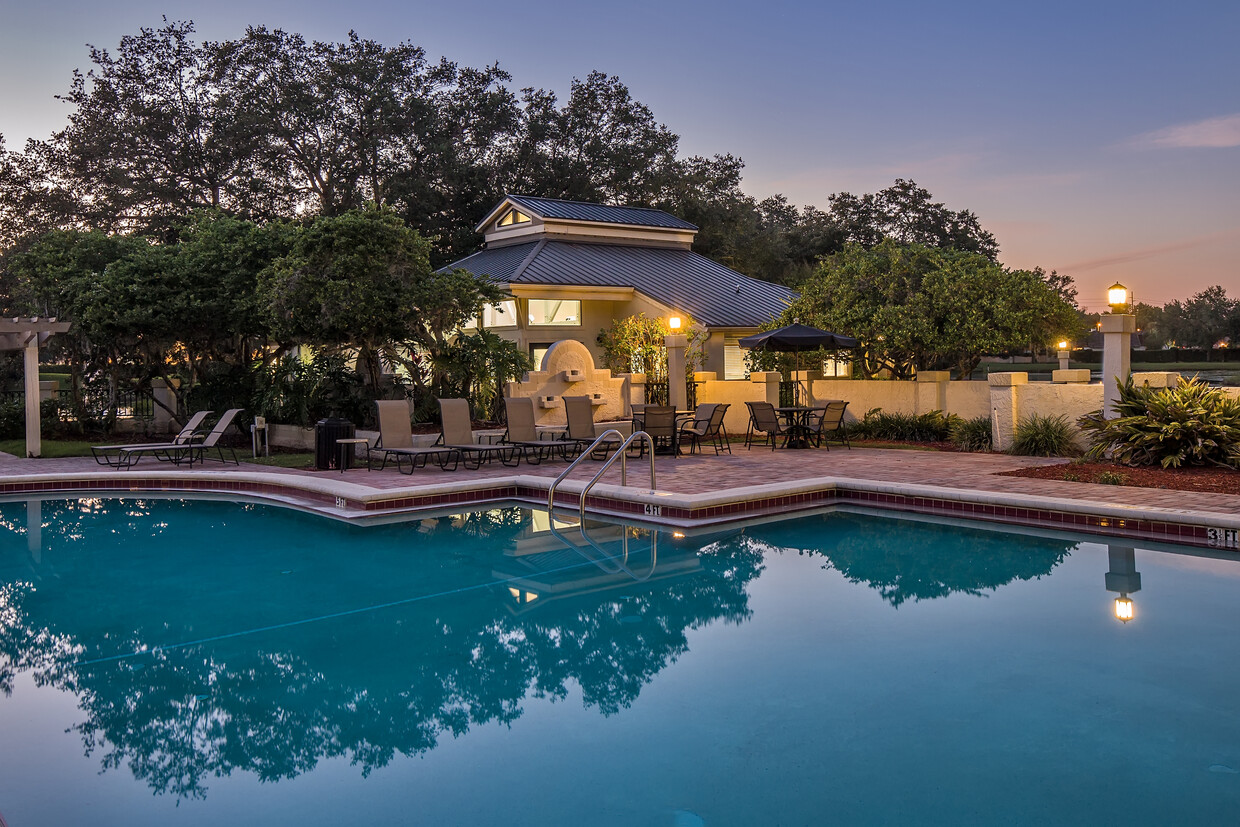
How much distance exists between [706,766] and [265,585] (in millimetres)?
5327

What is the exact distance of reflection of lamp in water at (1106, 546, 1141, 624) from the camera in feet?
22.9

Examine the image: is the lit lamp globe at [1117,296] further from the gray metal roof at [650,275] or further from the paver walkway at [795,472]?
the gray metal roof at [650,275]

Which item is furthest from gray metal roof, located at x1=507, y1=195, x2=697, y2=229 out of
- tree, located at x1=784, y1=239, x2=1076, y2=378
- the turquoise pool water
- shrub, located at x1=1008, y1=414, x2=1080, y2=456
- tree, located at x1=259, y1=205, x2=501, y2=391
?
the turquoise pool water

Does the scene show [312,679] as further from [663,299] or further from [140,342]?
[663,299]

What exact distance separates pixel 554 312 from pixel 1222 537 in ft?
62.5

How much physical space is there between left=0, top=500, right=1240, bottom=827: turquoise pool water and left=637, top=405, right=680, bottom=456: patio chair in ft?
17.9

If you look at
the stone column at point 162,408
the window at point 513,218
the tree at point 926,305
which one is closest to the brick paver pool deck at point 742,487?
the tree at point 926,305

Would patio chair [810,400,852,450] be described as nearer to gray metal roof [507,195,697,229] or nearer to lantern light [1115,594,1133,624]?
lantern light [1115,594,1133,624]

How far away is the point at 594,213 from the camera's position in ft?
97.8

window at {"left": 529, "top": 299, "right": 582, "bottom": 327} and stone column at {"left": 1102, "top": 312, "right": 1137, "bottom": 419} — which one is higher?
window at {"left": 529, "top": 299, "right": 582, "bottom": 327}

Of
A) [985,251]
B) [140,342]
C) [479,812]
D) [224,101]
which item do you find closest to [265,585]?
[479,812]

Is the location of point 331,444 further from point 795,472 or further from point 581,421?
point 795,472

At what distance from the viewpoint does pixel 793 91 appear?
24.5 metres

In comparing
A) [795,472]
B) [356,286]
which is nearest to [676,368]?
[795,472]
